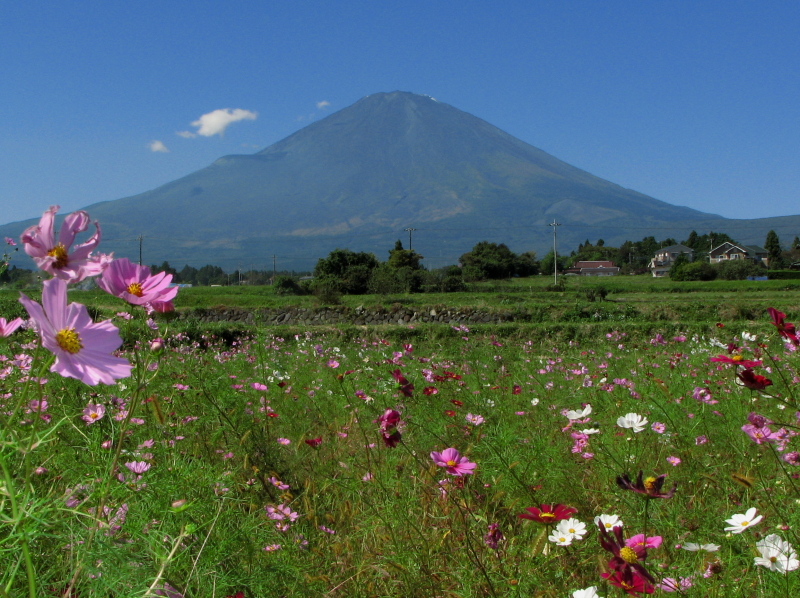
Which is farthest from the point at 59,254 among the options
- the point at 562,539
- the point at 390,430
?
the point at 562,539

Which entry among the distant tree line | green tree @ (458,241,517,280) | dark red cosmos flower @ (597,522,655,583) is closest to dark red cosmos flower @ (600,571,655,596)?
dark red cosmos flower @ (597,522,655,583)

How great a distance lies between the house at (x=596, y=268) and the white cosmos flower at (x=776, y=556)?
58.8 metres

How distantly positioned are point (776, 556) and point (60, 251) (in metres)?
1.21

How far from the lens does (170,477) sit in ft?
4.85

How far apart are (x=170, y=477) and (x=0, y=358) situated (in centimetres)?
187

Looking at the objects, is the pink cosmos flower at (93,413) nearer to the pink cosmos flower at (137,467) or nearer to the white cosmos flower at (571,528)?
the pink cosmos flower at (137,467)

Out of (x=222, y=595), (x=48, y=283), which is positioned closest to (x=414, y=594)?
(x=222, y=595)

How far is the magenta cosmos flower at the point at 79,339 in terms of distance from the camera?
1.86ft

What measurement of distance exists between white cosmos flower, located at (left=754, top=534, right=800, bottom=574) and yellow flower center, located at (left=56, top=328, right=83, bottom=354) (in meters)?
1.06

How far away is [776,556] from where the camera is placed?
3.45ft

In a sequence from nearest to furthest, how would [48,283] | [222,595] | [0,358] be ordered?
[48,283], [222,595], [0,358]

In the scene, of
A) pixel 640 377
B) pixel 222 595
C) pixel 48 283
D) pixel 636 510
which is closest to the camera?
pixel 48 283

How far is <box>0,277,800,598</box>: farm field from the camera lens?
1.01m

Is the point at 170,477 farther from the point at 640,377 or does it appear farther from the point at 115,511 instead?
the point at 640,377
